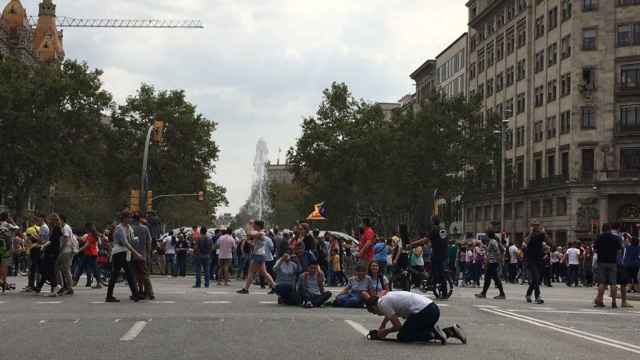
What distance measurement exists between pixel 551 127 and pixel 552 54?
5.35 m

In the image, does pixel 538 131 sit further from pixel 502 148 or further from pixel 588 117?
pixel 588 117

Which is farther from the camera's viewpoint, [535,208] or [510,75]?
[510,75]

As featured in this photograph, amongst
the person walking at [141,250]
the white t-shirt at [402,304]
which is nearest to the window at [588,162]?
the person walking at [141,250]

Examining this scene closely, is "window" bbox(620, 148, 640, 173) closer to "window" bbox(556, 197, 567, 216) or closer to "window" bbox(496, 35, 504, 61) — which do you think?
"window" bbox(556, 197, 567, 216)

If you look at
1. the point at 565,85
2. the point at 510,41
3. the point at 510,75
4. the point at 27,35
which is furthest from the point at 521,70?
the point at 27,35

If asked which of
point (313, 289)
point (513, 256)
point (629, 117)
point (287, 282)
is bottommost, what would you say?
point (313, 289)

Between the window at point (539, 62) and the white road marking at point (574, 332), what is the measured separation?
60367 millimetres

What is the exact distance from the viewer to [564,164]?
7369 cm

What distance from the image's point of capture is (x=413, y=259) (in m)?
29.1

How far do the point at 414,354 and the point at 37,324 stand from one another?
6476mm

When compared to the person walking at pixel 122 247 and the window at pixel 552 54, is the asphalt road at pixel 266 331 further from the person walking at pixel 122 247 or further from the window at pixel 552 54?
the window at pixel 552 54

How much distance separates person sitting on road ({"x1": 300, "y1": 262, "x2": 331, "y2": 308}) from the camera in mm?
21000

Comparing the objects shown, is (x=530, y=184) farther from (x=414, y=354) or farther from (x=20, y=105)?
(x=414, y=354)

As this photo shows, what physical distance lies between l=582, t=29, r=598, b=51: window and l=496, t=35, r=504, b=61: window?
16957 mm
